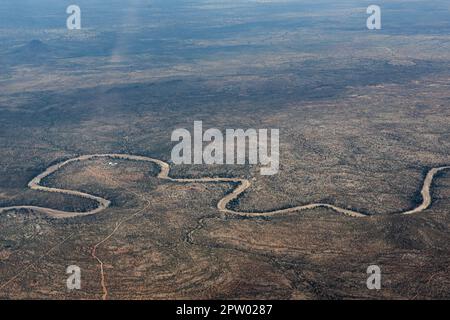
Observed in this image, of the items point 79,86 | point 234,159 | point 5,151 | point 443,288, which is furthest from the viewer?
point 79,86

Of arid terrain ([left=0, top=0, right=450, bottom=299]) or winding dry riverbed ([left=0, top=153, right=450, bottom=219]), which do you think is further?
winding dry riverbed ([left=0, top=153, right=450, bottom=219])

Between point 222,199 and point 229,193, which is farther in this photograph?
point 229,193

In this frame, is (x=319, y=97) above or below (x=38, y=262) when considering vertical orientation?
above

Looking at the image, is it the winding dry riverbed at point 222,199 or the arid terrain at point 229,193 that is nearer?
the arid terrain at point 229,193

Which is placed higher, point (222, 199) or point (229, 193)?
point (229, 193)
